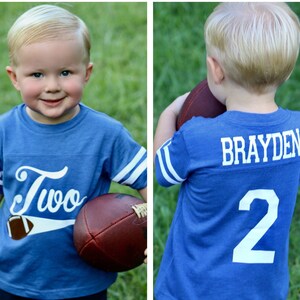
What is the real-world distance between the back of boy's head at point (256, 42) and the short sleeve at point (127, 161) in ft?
1.59

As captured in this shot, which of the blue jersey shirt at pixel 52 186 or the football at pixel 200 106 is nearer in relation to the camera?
the football at pixel 200 106

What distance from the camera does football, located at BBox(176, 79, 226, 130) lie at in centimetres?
271

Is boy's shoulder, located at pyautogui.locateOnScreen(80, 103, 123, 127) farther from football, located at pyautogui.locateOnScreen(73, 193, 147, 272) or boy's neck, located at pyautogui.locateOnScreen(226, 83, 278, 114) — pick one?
boy's neck, located at pyautogui.locateOnScreen(226, 83, 278, 114)

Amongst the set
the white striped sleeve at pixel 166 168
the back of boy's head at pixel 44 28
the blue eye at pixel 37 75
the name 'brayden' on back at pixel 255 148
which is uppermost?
the back of boy's head at pixel 44 28

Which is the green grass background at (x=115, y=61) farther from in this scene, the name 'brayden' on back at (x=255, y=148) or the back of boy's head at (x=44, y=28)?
the name 'brayden' on back at (x=255, y=148)

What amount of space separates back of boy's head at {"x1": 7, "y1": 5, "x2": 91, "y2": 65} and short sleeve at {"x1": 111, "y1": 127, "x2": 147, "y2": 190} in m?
0.30

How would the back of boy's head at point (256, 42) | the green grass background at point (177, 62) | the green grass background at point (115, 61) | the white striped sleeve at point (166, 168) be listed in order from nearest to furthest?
the back of boy's head at point (256, 42)
the white striped sleeve at point (166, 168)
the green grass background at point (177, 62)
the green grass background at point (115, 61)

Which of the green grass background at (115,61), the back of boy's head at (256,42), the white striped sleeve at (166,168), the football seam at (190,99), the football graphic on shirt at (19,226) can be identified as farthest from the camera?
the green grass background at (115,61)

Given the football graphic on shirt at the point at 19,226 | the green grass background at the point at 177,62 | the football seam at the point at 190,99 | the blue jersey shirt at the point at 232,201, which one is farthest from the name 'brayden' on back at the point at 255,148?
the green grass background at the point at 177,62

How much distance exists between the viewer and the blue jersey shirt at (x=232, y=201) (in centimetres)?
254

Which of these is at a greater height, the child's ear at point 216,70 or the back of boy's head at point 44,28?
the back of boy's head at point 44,28

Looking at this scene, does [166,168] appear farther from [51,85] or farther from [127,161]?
[51,85]

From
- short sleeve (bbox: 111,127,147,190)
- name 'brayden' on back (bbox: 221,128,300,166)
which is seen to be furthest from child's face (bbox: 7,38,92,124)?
name 'brayden' on back (bbox: 221,128,300,166)

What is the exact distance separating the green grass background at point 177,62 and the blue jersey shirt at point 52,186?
3.03 feet
